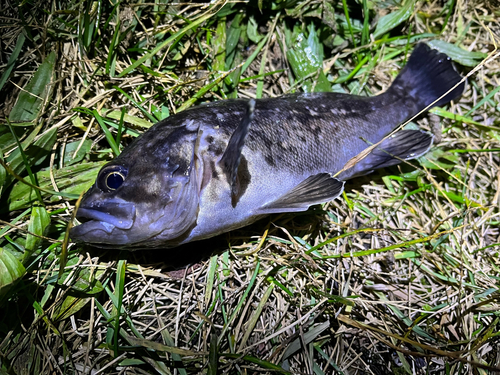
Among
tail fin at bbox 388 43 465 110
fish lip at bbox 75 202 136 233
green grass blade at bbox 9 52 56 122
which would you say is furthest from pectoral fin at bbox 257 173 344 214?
green grass blade at bbox 9 52 56 122

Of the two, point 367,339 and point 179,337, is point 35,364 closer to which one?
point 179,337

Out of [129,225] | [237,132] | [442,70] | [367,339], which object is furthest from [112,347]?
[442,70]

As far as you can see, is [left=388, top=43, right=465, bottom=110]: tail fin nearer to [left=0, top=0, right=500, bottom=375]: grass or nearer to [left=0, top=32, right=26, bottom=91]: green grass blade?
[left=0, top=0, right=500, bottom=375]: grass

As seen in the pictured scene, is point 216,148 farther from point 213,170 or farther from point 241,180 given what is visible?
point 241,180

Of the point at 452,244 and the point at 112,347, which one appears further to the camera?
the point at 452,244

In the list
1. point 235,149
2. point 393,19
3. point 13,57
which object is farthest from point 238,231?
point 393,19

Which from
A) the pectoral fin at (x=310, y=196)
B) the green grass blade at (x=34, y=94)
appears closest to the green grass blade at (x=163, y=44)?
the green grass blade at (x=34, y=94)
